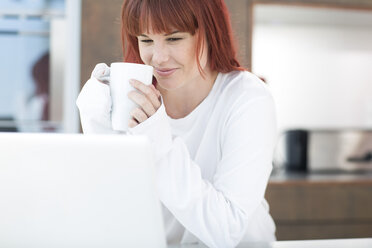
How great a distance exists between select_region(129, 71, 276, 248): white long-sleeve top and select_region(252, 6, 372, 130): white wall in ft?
6.53

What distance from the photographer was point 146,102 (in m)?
0.92

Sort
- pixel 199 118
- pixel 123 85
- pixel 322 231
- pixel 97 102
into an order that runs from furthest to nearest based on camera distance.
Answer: pixel 322 231
pixel 199 118
pixel 97 102
pixel 123 85

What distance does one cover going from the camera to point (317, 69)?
3.32 m

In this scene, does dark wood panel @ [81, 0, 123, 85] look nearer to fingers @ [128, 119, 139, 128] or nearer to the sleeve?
the sleeve

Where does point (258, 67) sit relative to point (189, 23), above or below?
below

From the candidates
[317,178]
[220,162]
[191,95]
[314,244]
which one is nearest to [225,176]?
[220,162]

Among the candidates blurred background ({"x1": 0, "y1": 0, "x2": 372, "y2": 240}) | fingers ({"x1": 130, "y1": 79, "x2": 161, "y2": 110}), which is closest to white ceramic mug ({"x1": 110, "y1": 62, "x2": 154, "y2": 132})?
fingers ({"x1": 130, "y1": 79, "x2": 161, "y2": 110})

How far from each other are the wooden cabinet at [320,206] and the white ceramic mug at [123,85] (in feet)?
6.15

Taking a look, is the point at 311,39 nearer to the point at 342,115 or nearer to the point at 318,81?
the point at 318,81

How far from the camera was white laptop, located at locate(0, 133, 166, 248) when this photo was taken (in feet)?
2.13

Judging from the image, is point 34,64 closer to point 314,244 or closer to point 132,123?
point 132,123

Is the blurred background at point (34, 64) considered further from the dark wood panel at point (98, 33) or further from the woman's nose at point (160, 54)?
the woman's nose at point (160, 54)

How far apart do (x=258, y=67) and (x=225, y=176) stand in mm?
2249

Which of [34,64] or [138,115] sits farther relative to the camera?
[34,64]
